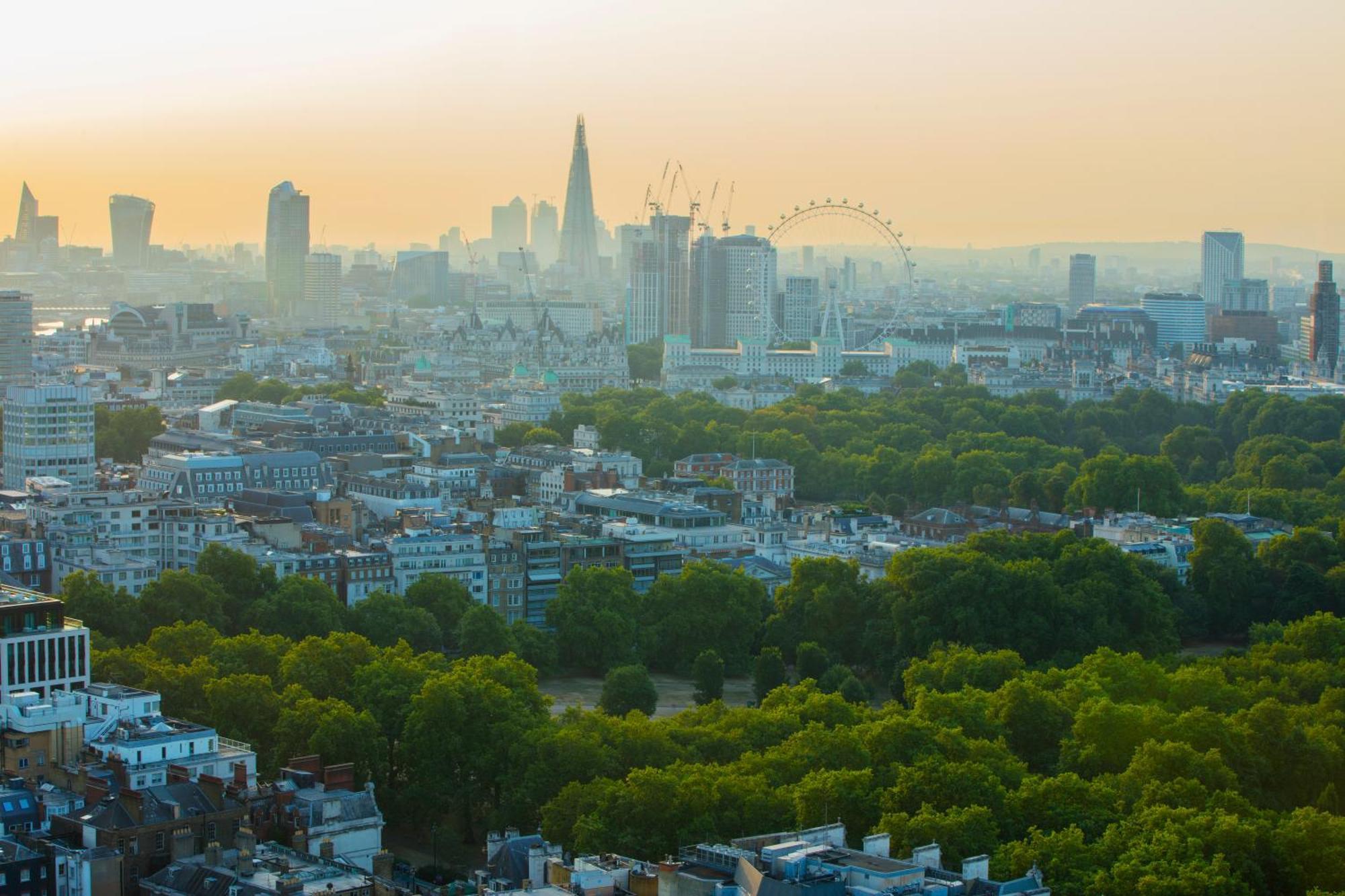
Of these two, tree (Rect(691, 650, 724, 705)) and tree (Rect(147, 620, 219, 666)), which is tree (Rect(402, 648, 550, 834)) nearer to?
tree (Rect(147, 620, 219, 666))

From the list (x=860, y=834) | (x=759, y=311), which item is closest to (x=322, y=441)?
(x=860, y=834)

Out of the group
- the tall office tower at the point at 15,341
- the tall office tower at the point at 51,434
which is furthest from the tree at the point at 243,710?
the tall office tower at the point at 15,341

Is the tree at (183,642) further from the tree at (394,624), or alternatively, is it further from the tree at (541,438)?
the tree at (541,438)

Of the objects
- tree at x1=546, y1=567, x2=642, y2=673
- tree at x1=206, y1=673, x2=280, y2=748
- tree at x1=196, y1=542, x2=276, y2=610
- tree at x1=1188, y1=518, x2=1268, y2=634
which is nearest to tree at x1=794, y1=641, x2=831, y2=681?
tree at x1=546, y1=567, x2=642, y2=673

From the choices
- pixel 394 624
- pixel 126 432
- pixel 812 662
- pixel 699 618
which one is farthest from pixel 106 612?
pixel 126 432

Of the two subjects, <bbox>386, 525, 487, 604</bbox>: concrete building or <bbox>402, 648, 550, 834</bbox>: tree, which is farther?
<bbox>386, 525, 487, 604</bbox>: concrete building

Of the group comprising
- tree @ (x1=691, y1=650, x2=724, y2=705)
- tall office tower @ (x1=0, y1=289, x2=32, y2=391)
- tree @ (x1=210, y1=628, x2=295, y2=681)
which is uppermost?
tall office tower @ (x1=0, y1=289, x2=32, y2=391)
